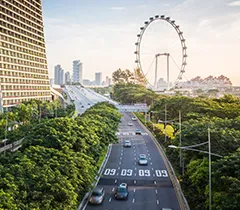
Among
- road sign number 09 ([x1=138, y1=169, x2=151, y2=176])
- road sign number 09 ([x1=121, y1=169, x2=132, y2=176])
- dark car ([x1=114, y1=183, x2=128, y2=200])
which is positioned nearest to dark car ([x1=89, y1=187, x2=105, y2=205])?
dark car ([x1=114, y1=183, x2=128, y2=200])

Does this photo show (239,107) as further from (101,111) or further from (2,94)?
(2,94)

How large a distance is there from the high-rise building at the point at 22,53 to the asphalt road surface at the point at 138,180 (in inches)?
1682

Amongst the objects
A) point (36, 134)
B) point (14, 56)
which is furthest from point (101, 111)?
point (14, 56)

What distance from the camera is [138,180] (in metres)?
36.4

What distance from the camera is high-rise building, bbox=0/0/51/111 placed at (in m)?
84.9

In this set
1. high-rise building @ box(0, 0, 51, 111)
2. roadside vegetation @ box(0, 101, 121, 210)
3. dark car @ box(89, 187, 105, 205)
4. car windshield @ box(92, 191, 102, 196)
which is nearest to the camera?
roadside vegetation @ box(0, 101, 121, 210)

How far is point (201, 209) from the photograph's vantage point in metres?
25.6

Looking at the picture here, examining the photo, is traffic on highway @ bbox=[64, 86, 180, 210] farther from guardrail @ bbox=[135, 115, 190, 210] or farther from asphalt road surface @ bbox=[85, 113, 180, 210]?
guardrail @ bbox=[135, 115, 190, 210]

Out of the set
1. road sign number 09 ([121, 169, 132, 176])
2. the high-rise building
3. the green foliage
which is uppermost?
the high-rise building

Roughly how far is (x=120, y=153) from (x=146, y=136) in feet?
61.0

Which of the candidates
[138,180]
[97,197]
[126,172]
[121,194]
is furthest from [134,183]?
[97,197]

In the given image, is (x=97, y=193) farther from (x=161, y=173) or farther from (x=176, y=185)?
(x=161, y=173)

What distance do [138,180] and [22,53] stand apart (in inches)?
2827

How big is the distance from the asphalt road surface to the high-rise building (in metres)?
42.7
